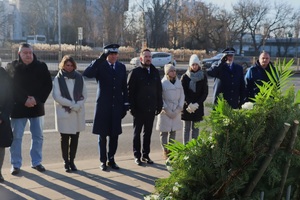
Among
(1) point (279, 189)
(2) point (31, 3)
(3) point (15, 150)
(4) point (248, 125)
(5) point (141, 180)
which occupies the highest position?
(2) point (31, 3)

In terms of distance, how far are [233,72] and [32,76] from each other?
338cm

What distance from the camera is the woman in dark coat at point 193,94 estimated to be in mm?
6645

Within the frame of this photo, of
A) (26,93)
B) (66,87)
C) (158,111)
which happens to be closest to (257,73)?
(158,111)

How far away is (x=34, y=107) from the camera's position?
5648mm

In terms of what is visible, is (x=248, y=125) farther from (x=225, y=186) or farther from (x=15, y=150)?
(x=15, y=150)

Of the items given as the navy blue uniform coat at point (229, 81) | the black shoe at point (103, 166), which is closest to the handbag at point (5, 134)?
the black shoe at point (103, 166)

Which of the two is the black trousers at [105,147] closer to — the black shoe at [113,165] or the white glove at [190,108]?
the black shoe at [113,165]

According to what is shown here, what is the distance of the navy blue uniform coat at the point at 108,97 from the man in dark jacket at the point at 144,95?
0.29 m

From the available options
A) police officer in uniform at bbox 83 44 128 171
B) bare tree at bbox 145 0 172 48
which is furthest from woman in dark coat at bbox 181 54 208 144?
bare tree at bbox 145 0 172 48

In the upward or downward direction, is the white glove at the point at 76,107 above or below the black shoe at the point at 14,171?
above

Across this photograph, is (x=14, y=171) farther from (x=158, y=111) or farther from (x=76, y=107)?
(x=158, y=111)

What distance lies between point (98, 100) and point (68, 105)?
1.52ft

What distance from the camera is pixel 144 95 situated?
241 inches

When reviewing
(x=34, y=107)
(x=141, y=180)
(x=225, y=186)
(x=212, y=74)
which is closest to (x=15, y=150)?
(x=34, y=107)
